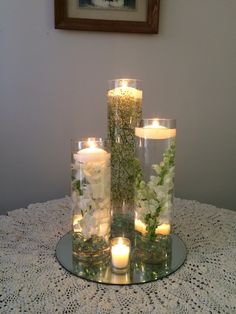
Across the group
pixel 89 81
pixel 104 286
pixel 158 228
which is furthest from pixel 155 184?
pixel 89 81

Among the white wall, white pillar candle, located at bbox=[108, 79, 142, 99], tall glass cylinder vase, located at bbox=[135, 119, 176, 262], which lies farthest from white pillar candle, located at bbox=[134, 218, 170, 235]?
the white wall

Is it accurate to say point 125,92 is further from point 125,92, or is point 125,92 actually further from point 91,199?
point 91,199

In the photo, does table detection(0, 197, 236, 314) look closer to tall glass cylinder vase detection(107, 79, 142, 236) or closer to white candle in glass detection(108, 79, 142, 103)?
tall glass cylinder vase detection(107, 79, 142, 236)

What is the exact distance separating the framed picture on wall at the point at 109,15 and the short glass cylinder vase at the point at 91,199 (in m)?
0.66

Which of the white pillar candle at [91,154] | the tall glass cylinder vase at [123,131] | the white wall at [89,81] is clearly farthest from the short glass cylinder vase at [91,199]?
the white wall at [89,81]

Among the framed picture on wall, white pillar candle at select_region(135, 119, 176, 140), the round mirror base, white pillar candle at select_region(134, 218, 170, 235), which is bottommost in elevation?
the round mirror base

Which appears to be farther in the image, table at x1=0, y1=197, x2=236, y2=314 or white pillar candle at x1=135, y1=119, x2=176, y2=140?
white pillar candle at x1=135, y1=119, x2=176, y2=140

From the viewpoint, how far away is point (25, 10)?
3.57 ft

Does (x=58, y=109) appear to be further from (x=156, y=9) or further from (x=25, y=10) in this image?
(x=156, y=9)

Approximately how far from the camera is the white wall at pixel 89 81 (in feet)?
3.67

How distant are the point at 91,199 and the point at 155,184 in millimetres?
133

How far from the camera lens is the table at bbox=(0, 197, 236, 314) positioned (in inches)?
19.2

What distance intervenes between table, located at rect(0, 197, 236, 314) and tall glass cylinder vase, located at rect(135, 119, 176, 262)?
81 millimetres

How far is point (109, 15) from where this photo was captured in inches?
43.3
